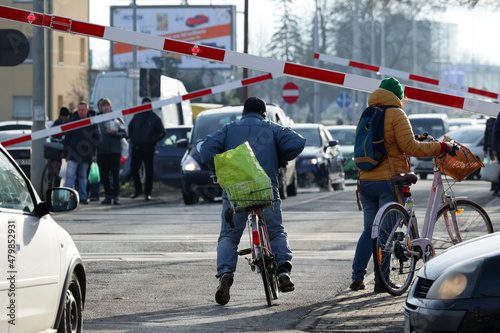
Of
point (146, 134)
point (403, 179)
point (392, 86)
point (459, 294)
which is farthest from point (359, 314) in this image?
point (146, 134)

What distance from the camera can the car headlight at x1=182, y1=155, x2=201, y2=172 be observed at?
20516 millimetres

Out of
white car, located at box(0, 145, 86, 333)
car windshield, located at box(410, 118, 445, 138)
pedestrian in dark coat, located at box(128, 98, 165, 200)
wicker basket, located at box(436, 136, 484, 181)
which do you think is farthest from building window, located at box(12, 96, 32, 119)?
white car, located at box(0, 145, 86, 333)

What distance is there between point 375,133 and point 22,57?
695 centimetres

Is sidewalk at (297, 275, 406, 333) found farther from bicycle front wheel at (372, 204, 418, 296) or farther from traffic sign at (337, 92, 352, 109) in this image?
traffic sign at (337, 92, 352, 109)

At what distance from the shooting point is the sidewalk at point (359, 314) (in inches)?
288

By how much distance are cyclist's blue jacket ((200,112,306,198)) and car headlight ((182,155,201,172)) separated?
11.6m

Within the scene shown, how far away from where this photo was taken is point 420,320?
5465mm

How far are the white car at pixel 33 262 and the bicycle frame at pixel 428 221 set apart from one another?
2975 millimetres

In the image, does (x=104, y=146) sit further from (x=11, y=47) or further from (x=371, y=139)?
(x=371, y=139)

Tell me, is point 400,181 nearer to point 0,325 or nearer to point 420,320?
point 420,320

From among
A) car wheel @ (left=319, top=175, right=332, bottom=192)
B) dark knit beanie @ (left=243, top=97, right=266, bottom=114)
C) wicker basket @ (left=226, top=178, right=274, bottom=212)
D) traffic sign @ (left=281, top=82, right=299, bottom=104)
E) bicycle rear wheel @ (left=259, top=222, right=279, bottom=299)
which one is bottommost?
car wheel @ (left=319, top=175, right=332, bottom=192)

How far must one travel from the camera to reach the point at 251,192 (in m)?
8.34

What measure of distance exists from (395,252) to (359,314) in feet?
3.13

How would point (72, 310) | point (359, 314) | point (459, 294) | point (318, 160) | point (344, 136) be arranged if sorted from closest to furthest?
point (459, 294)
point (72, 310)
point (359, 314)
point (318, 160)
point (344, 136)
